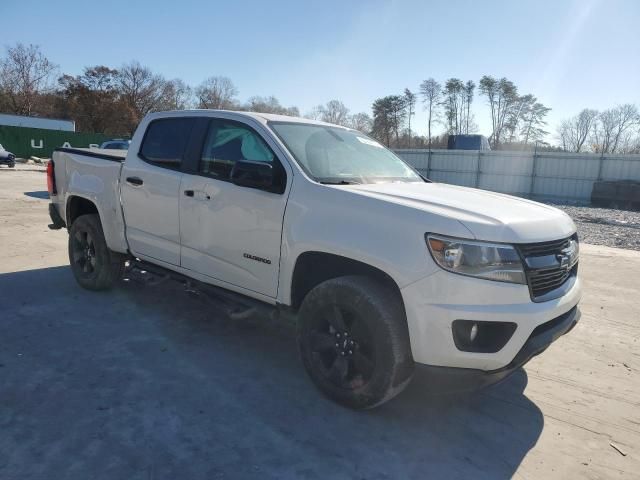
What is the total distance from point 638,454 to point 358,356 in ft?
5.74

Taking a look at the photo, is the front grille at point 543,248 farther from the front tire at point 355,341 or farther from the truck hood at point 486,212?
the front tire at point 355,341

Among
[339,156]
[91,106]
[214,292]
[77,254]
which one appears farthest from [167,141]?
[91,106]

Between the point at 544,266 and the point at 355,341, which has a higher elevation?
the point at 544,266

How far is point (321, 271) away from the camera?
3.54 metres

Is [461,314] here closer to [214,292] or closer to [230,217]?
[230,217]

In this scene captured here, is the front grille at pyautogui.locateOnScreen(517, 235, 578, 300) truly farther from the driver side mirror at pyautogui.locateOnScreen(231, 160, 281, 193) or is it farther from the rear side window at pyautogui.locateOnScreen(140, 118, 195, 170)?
the rear side window at pyautogui.locateOnScreen(140, 118, 195, 170)

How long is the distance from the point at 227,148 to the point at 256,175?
2.38 feet

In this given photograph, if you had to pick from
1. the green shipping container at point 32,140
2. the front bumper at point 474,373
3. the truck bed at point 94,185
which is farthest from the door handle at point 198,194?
the green shipping container at point 32,140

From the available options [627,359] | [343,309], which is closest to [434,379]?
[343,309]

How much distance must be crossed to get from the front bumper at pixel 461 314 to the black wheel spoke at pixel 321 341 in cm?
63


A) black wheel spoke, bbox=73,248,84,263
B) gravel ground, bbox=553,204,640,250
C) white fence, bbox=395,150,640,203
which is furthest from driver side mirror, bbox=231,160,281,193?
white fence, bbox=395,150,640,203

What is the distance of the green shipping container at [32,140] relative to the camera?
36594 mm

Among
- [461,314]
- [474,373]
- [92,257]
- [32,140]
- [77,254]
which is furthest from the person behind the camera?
[32,140]

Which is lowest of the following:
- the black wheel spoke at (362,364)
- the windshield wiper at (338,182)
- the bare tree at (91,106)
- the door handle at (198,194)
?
the black wheel spoke at (362,364)
